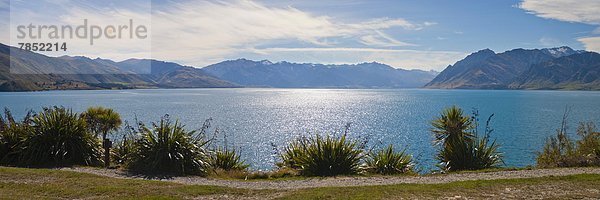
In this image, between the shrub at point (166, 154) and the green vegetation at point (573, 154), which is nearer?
the shrub at point (166, 154)

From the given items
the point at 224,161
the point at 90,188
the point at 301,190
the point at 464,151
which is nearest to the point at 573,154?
the point at 464,151

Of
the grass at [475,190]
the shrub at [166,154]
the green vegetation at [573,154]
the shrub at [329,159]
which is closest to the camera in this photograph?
the grass at [475,190]

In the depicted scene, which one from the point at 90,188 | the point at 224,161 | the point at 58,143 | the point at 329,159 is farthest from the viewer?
the point at 224,161

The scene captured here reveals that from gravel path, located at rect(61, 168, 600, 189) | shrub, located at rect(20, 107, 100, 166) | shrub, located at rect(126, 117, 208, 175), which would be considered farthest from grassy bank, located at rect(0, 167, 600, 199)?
shrub, located at rect(20, 107, 100, 166)

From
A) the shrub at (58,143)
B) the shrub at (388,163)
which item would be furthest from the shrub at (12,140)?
the shrub at (388,163)

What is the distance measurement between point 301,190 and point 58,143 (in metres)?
10.2

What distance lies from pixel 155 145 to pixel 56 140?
4.17 metres

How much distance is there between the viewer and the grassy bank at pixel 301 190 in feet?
33.5

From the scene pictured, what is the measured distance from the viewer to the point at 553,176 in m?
12.7

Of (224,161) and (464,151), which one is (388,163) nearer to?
(464,151)

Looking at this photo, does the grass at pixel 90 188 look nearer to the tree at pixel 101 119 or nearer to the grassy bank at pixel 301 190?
the grassy bank at pixel 301 190

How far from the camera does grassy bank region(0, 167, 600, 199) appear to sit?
33.5 ft

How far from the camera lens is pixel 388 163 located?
16.1m

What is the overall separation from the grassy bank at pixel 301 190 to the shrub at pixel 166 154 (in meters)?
2.53
